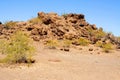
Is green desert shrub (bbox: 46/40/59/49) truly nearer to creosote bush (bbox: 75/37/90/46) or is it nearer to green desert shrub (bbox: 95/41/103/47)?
creosote bush (bbox: 75/37/90/46)

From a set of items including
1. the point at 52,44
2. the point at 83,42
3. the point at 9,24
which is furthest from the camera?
the point at 9,24

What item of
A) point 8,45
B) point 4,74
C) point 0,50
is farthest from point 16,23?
point 4,74

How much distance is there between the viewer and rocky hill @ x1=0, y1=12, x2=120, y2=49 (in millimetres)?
38875

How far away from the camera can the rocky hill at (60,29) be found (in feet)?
128

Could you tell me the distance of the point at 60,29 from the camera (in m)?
40.0

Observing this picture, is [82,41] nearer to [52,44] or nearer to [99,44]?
[99,44]

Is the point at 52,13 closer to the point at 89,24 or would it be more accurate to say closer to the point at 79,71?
the point at 89,24

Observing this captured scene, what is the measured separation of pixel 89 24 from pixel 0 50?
21.6 m

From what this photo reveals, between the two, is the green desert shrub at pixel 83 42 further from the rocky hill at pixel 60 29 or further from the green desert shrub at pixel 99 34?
the green desert shrub at pixel 99 34

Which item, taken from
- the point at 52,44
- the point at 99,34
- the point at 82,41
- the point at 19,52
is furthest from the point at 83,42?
the point at 19,52

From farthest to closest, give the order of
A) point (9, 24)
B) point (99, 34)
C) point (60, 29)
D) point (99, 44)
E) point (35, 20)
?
point (9, 24), point (99, 34), point (35, 20), point (60, 29), point (99, 44)

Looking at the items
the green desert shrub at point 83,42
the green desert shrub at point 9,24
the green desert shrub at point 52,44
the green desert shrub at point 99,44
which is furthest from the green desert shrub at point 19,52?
the green desert shrub at point 9,24

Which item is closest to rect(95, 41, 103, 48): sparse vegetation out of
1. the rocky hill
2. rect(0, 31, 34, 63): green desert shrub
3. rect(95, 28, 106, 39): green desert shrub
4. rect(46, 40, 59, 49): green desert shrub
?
the rocky hill

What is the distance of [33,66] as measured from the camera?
20344mm
